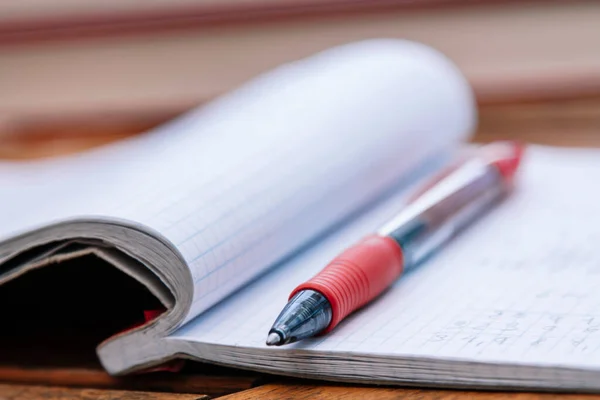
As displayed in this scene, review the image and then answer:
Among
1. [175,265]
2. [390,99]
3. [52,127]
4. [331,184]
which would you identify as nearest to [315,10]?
[52,127]

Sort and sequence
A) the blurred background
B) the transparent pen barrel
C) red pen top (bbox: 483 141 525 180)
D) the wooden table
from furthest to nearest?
the blurred background → red pen top (bbox: 483 141 525 180) → the transparent pen barrel → the wooden table

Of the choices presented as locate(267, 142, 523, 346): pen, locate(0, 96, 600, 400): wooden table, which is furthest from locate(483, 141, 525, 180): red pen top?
locate(0, 96, 600, 400): wooden table

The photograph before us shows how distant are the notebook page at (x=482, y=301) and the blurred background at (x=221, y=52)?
0.41 meters

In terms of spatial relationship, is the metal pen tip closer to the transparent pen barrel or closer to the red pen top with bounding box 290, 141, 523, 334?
the red pen top with bounding box 290, 141, 523, 334

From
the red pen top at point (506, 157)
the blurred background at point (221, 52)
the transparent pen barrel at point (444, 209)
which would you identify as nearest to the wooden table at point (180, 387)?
the transparent pen barrel at point (444, 209)

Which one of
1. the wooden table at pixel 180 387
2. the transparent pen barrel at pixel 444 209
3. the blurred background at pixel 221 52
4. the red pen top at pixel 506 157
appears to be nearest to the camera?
the wooden table at pixel 180 387

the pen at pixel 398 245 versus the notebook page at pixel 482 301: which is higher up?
the pen at pixel 398 245

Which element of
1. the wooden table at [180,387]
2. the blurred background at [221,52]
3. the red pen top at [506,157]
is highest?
the blurred background at [221,52]

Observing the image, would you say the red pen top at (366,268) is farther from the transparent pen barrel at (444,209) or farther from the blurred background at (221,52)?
the blurred background at (221,52)

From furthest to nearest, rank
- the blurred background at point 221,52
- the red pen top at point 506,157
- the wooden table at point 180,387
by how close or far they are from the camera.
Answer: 1. the blurred background at point 221,52
2. the red pen top at point 506,157
3. the wooden table at point 180,387

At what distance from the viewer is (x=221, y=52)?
4.83 ft

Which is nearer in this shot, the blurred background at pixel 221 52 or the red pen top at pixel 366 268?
the red pen top at pixel 366 268

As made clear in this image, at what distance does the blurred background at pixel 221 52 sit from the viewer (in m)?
1.12

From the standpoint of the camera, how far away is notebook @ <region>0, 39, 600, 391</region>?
0.38m
